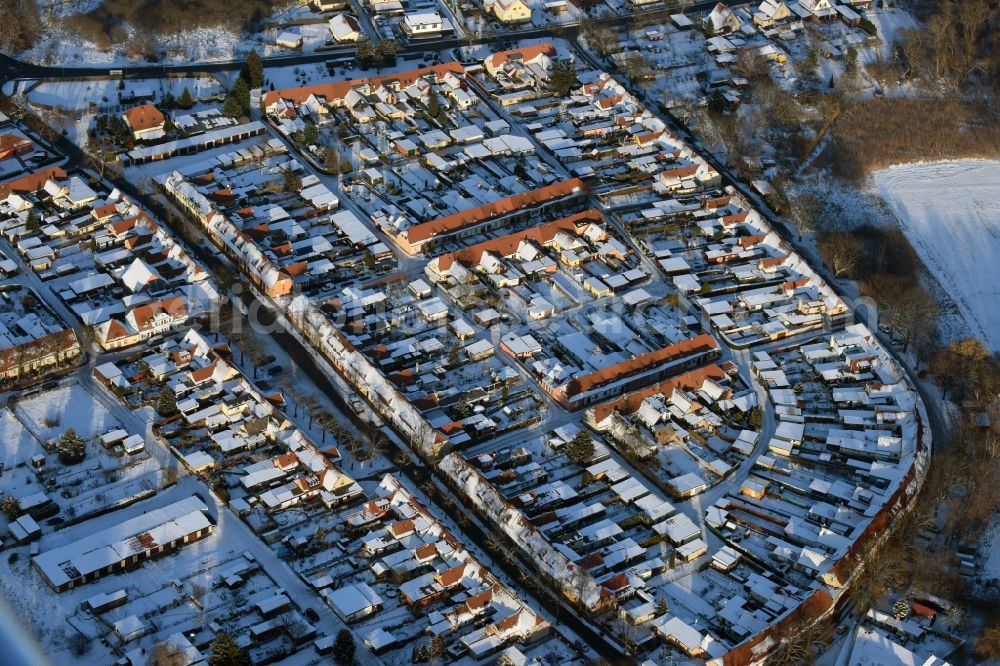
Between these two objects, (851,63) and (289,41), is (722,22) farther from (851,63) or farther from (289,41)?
(289,41)

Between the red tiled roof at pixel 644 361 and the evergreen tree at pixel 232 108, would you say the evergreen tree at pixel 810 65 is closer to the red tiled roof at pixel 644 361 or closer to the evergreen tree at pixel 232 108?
the red tiled roof at pixel 644 361

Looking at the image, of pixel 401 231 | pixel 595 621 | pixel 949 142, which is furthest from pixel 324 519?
pixel 949 142

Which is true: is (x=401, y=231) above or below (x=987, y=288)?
above

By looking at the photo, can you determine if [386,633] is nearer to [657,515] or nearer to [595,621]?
[595,621]

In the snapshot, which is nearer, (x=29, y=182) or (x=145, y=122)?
(x=29, y=182)

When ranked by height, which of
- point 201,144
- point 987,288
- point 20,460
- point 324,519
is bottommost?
point 987,288

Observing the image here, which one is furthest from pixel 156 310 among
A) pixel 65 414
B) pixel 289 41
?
pixel 289 41

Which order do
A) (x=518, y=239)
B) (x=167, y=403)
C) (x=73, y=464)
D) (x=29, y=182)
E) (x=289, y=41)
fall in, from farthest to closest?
(x=289, y=41) < (x=29, y=182) < (x=518, y=239) < (x=167, y=403) < (x=73, y=464)
